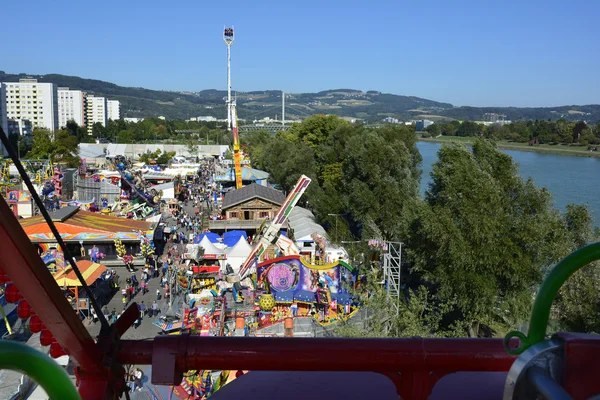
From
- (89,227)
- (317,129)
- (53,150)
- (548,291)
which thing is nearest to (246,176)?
(317,129)

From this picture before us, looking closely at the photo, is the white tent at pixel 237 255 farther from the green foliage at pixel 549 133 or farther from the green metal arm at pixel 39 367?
the green foliage at pixel 549 133

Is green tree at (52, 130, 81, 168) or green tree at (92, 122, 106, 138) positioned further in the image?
green tree at (92, 122, 106, 138)

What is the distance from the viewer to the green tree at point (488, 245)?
10.2 metres

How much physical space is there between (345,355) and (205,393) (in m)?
5.14

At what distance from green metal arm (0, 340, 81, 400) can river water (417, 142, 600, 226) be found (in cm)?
1851

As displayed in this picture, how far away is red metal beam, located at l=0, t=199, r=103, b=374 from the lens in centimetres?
100

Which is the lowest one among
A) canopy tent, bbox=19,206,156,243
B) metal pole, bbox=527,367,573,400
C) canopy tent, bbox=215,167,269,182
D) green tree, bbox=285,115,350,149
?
canopy tent, bbox=19,206,156,243

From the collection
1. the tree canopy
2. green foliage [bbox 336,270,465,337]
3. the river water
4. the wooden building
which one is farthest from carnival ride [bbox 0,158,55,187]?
green foliage [bbox 336,270,465,337]

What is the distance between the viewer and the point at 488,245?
1048 cm

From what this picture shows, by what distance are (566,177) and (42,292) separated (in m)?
39.3

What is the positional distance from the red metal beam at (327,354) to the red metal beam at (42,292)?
117 mm

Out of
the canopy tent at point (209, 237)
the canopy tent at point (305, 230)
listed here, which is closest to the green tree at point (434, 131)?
the canopy tent at point (305, 230)

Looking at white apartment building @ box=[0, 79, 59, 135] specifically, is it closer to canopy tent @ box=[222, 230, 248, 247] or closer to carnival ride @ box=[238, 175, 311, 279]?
canopy tent @ box=[222, 230, 248, 247]

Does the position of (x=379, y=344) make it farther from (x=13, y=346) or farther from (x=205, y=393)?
(x=205, y=393)
